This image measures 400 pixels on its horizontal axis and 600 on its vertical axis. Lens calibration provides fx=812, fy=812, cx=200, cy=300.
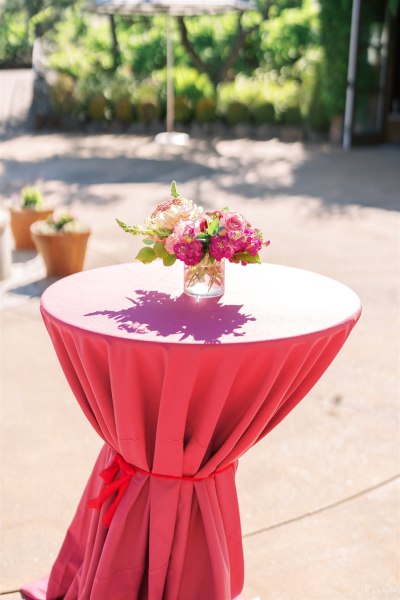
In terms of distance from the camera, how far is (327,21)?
14.4 metres

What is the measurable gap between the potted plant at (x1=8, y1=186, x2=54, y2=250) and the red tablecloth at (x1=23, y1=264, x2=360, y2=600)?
17.8 ft

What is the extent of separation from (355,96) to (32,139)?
646 centimetres

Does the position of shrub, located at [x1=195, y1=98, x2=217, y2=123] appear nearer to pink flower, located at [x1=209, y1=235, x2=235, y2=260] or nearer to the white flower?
the white flower

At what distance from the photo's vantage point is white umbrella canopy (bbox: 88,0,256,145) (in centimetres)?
1428

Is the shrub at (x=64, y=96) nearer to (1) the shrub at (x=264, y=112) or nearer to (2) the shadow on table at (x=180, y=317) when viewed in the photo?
(1) the shrub at (x=264, y=112)

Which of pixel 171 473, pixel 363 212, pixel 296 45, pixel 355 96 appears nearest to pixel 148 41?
pixel 296 45

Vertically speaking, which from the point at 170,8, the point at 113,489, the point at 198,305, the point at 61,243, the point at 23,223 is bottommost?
the point at 23,223

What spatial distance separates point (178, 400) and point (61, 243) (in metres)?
4.89

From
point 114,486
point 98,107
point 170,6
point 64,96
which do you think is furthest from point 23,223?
point 64,96

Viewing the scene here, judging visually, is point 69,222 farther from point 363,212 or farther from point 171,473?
point 171,473

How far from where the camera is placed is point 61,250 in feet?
24.1

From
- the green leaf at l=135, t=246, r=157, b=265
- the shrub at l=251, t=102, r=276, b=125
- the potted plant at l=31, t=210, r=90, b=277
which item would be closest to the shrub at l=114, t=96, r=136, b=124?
the shrub at l=251, t=102, r=276, b=125

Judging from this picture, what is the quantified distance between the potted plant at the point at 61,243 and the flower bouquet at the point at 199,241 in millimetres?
4320

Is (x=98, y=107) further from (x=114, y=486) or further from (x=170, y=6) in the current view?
(x=114, y=486)
